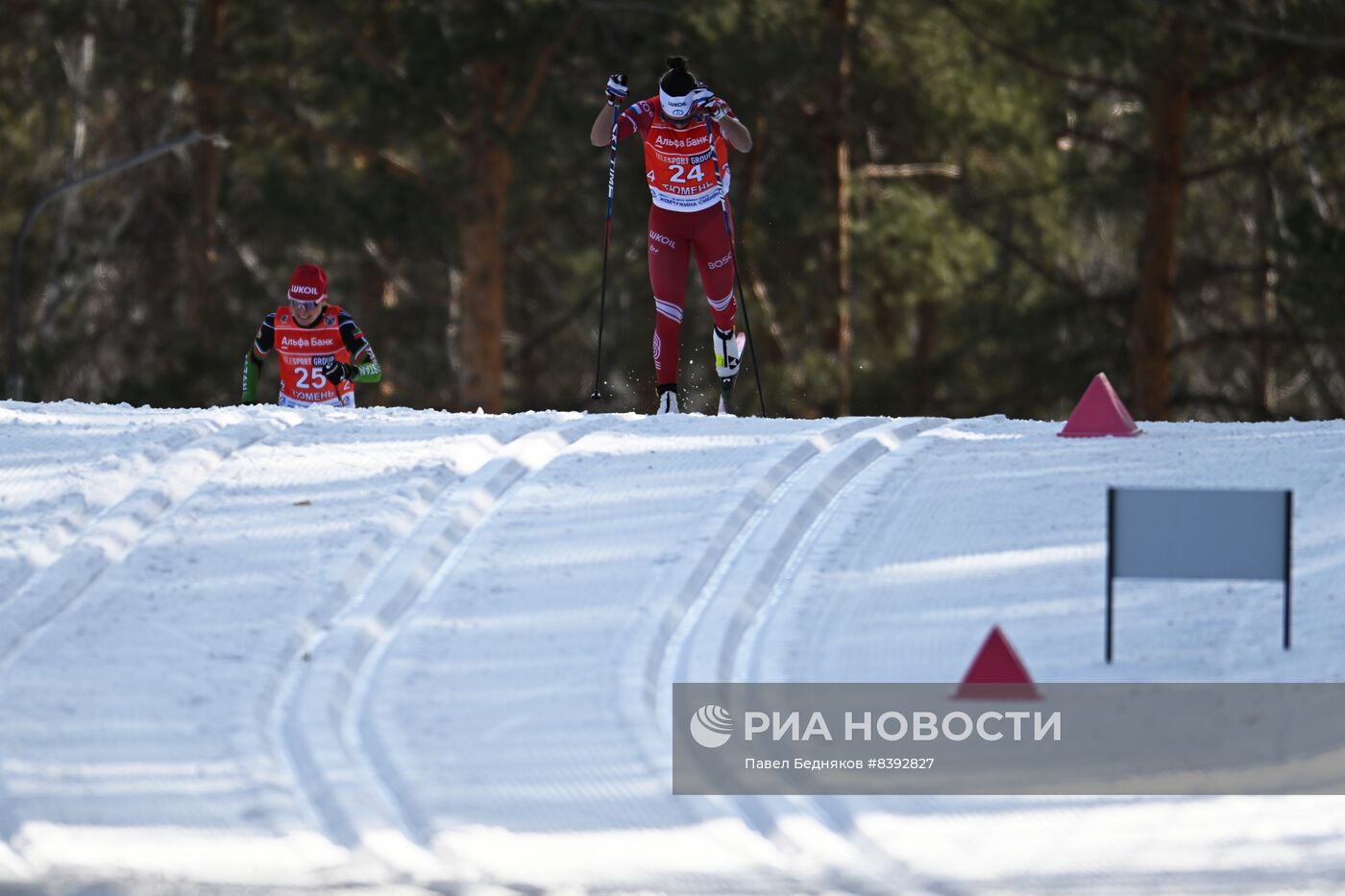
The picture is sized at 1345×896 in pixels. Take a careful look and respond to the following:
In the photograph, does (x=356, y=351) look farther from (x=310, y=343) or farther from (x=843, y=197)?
(x=843, y=197)

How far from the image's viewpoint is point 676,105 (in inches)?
438

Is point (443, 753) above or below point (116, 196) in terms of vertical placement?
below

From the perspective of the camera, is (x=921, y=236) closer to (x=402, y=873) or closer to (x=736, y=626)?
(x=736, y=626)

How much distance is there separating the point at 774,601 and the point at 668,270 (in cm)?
427

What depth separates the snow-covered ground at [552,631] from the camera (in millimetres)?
5414

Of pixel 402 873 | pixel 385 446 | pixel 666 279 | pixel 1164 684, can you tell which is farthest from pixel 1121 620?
pixel 666 279

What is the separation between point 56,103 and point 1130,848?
34.6 meters

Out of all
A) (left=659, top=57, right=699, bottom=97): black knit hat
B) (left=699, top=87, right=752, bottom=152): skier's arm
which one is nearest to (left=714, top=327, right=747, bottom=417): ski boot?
(left=699, top=87, right=752, bottom=152): skier's arm

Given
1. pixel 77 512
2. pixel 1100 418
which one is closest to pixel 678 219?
pixel 1100 418

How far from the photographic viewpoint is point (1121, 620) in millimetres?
7316

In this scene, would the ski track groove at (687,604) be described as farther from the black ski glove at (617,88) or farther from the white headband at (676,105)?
the black ski glove at (617,88)

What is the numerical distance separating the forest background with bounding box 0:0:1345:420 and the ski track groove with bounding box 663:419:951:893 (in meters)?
14.8

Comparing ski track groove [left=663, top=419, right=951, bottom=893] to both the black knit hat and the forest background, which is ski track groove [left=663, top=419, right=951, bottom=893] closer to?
the black knit hat

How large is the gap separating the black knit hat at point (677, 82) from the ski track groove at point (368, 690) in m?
2.63
